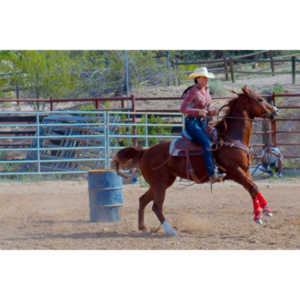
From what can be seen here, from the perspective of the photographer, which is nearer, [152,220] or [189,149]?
[189,149]

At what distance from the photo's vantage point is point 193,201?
9.77m

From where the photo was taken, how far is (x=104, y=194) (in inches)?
302

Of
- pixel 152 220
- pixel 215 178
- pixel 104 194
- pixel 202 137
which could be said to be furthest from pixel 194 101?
pixel 152 220

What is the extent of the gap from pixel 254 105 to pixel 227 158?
0.87 meters

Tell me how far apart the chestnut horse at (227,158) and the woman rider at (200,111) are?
18cm

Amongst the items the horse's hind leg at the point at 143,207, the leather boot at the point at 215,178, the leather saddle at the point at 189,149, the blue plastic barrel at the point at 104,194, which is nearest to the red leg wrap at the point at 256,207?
the leather boot at the point at 215,178

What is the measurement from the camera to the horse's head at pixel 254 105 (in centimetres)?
677

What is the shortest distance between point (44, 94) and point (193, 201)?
41.3ft

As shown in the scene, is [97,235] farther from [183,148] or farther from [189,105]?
[189,105]

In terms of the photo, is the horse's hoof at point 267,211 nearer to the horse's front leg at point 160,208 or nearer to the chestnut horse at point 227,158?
the chestnut horse at point 227,158

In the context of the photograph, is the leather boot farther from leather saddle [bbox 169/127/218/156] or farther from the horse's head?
the horse's head

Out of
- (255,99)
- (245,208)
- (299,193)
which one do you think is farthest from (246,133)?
(299,193)

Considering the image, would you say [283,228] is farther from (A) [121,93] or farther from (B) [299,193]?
(A) [121,93]

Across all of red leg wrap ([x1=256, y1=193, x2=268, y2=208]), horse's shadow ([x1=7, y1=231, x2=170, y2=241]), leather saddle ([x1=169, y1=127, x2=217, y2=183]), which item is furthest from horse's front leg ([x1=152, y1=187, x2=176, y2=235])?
red leg wrap ([x1=256, y1=193, x2=268, y2=208])
